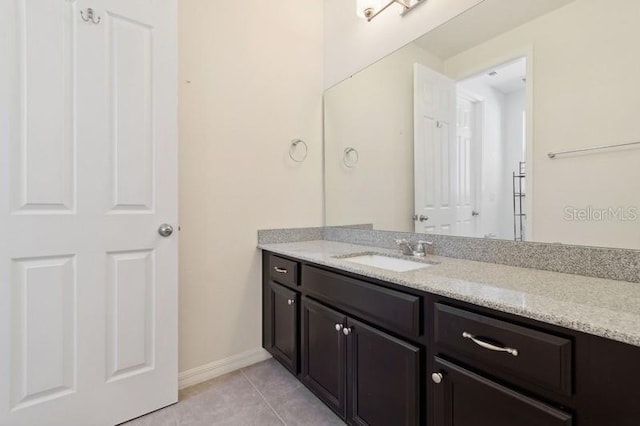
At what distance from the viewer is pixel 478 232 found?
1.49 meters

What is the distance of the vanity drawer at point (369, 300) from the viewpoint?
108 centimetres

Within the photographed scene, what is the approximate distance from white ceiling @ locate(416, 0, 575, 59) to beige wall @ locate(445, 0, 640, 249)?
0.15 feet

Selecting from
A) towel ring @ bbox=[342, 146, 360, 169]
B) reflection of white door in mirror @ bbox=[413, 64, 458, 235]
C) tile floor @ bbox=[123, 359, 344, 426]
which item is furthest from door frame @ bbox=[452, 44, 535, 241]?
tile floor @ bbox=[123, 359, 344, 426]

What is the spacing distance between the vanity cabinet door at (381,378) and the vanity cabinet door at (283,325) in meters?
0.46

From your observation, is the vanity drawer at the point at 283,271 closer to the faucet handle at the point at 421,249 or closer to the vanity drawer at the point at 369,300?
the vanity drawer at the point at 369,300

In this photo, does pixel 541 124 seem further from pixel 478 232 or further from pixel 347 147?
pixel 347 147

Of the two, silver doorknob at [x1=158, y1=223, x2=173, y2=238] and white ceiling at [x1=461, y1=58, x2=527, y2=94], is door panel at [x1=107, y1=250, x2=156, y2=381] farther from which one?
white ceiling at [x1=461, y1=58, x2=527, y2=94]

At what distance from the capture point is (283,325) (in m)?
1.85

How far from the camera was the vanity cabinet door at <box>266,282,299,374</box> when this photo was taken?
1.73m

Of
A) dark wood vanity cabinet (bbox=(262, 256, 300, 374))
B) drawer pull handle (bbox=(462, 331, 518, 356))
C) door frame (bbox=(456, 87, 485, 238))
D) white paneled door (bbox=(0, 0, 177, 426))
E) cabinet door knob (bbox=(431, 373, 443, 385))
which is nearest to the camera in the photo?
drawer pull handle (bbox=(462, 331, 518, 356))

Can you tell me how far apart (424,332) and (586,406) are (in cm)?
43

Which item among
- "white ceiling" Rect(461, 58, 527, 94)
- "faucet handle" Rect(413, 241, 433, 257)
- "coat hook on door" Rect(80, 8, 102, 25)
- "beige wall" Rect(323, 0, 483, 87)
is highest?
"beige wall" Rect(323, 0, 483, 87)

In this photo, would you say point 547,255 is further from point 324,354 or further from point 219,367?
point 219,367

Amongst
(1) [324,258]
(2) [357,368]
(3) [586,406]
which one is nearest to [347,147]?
(1) [324,258]
